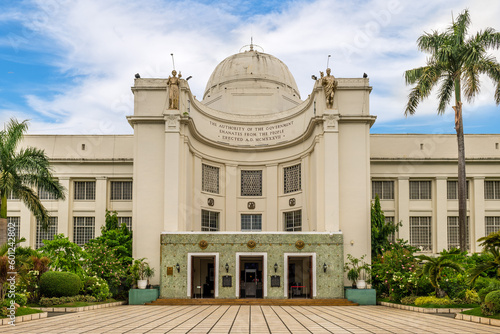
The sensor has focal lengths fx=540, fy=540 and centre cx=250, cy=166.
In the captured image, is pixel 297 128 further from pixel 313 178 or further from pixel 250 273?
pixel 250 273

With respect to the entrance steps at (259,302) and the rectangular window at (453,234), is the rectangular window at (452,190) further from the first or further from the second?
the entrance steps at (259,302)

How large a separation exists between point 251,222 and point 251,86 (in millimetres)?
10731

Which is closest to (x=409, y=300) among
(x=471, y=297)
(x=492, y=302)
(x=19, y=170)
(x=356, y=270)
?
(x=471, y=297)

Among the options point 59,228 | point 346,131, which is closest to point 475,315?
point 346,131

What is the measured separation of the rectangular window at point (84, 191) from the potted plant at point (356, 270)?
18724mm

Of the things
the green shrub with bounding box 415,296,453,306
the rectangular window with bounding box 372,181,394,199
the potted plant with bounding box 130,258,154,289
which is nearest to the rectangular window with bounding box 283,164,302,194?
the rectangular window with bounding box 372,181,394,199

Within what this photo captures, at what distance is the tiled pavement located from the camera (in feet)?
53.4

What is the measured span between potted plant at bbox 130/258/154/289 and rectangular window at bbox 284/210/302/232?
35.8ft

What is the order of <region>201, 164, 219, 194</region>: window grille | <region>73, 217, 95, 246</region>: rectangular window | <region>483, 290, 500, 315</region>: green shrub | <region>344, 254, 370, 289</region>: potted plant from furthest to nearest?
<region>73, 217, 95, 246</region>: rectangular window, <region>201, 164, 219, 194</region>: window grille, <region>344, 254, 370, 289</region>: potted plant, <region>483, 290, 500, 315</region>: green shrub

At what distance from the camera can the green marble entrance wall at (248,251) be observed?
2995 centimetres

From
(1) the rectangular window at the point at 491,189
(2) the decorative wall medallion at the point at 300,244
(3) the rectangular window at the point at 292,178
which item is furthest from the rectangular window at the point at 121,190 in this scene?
(1) the rectangular window at the point at 491,189

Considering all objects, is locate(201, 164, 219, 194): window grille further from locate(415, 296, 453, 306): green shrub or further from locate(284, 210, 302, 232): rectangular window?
locate(415, 296, 453, 306): green shrub

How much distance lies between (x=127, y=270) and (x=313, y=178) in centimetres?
1271

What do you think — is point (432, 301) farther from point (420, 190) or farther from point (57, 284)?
point (57, 284)
